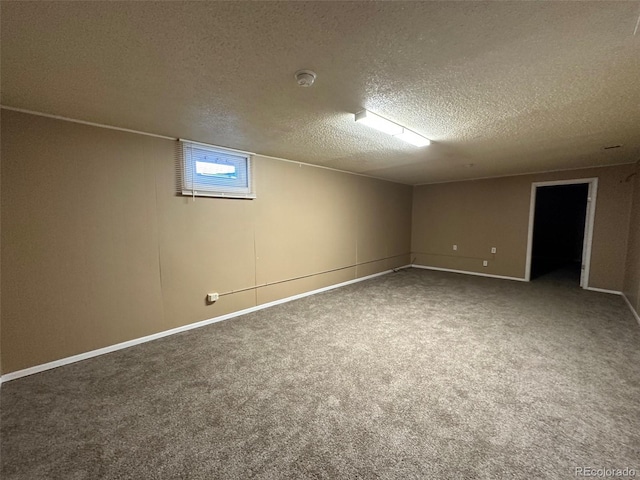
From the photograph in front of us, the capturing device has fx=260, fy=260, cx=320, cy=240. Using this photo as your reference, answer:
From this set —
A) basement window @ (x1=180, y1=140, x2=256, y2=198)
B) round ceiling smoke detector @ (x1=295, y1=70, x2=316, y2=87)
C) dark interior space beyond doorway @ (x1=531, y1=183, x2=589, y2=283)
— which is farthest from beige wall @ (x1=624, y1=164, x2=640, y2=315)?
basement window @ (x1=180, y1=140, x2=256, y2=198)

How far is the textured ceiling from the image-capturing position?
1182 millimetres

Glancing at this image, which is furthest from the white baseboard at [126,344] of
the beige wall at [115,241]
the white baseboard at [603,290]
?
the white baseboard at [603,290]

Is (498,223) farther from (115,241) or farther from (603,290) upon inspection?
(115,241)

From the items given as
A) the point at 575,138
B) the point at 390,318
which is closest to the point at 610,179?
the point at 575,138

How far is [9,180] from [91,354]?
1658mm

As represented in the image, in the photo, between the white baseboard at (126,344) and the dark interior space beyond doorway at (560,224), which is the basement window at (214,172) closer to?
the white baseboard at (126,344)

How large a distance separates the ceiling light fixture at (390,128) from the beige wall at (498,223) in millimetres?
3551

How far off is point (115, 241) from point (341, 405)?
8.55ft

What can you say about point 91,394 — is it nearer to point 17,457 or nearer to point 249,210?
point 17,457

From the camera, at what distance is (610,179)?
14.6 ft

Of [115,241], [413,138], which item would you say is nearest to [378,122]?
[413,138]

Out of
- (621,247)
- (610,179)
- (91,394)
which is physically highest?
(610,179)
